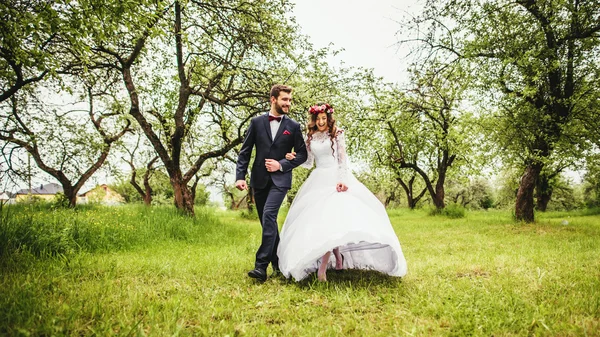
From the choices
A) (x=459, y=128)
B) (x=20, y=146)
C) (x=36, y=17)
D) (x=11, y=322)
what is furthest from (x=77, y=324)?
(x=459, y=128)

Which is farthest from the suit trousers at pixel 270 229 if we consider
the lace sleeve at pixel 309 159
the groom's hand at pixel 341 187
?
the groom's hand at pixel 341 187

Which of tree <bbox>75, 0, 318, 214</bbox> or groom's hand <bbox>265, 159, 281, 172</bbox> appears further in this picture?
tree <bbox>75, 0, 318, 214</bbox>

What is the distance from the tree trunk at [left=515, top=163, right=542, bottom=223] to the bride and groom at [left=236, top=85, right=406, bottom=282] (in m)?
10.3

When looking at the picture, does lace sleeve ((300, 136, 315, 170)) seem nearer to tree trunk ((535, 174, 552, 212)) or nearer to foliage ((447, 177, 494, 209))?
tree trunk ((535, 174, 552, 212))

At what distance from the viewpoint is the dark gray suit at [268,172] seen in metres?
4.45

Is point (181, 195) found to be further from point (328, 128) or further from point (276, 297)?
point (276, 297)

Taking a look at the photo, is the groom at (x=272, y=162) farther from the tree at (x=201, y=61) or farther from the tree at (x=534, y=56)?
the tree at (x=534, y=56)

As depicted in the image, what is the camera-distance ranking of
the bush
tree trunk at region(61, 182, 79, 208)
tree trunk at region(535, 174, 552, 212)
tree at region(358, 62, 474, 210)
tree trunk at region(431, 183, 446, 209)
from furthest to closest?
1. tree trunk at region(535, 174, 552, 212)
2. tree trunk at region(431, 183, 446, 209)
3. the bush
4. tree trunk at region(61, 182, 79, 208)
5. tree at region(358, 62, 474, 210)

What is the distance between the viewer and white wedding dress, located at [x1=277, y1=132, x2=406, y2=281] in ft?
12.4

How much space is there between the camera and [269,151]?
183 inches

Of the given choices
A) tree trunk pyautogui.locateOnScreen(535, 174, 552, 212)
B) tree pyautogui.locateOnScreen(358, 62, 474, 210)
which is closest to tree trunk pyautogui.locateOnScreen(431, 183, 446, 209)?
tree pyautogui.locateOnScreen(358, 62, 474, 210)

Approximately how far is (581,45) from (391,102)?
6340 millimetres

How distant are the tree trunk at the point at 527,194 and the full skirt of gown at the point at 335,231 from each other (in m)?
10.3

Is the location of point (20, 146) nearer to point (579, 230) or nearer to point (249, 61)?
point (249, 61)
